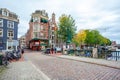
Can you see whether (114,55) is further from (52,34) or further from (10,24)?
(52,34)

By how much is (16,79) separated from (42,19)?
5834cm

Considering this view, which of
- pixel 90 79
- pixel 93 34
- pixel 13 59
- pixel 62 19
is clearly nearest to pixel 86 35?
pixel 93 34

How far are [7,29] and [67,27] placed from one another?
55.5 feet

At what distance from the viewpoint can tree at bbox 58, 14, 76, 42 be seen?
45.6 m

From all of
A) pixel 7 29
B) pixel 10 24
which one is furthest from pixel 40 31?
pixel 7 29

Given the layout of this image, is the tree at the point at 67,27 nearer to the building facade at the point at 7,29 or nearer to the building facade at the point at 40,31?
the building facade at the point at 7,29

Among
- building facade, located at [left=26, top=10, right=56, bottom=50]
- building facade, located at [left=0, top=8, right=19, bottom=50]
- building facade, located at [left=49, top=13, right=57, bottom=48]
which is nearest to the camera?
building facade, located at [left=0, top=8, right=19, bottom=50]

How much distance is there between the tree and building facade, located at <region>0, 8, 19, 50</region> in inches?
535

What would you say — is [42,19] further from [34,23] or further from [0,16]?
[0,16]

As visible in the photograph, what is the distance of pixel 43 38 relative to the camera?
215 feet

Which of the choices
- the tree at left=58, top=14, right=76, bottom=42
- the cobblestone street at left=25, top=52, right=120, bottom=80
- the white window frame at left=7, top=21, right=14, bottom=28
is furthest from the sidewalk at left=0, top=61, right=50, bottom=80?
the white window frame at left=7, top=21, right=14, bottom=28

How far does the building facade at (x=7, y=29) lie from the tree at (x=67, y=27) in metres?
13.6

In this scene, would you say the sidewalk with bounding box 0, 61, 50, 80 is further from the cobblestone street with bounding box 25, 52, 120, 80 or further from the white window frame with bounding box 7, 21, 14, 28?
the white window frame with bounding box 7, 21, 14, 28

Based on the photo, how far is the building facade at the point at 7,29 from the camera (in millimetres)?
45438
